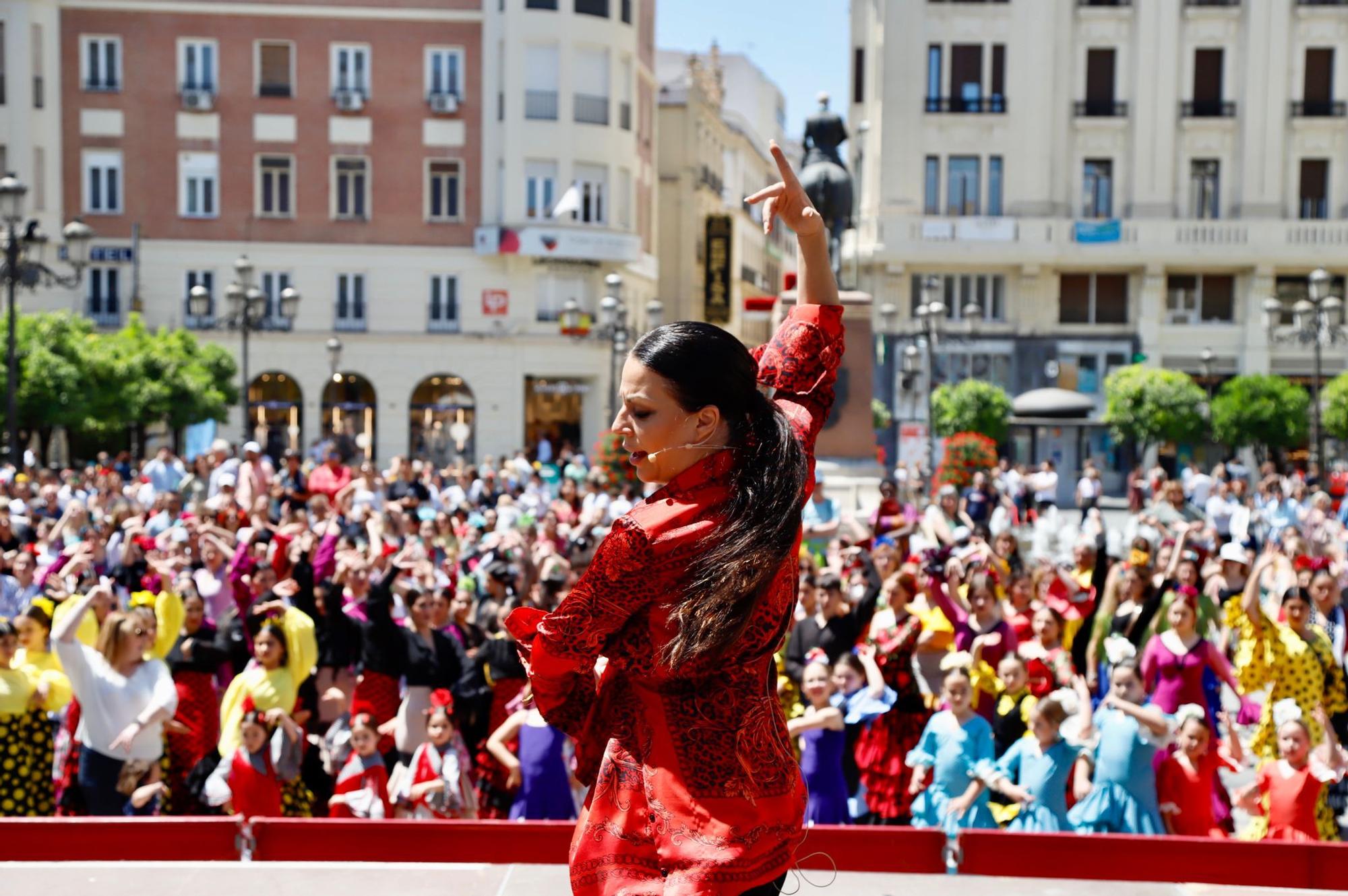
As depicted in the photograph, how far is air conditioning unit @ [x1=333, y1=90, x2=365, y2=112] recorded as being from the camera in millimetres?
43781

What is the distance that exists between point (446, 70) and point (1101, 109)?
1958 centimetres

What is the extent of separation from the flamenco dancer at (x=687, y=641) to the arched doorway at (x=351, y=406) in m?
41.4

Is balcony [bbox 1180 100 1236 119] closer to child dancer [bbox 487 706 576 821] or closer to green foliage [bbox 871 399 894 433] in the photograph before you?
green foliage [bbox 871 399 894 433]

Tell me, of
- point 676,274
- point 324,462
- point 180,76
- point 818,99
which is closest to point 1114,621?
point 818,99

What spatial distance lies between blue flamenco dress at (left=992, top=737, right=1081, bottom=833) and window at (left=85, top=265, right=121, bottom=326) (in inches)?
1600

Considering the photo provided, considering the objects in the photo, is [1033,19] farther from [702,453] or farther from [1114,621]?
[702,453]

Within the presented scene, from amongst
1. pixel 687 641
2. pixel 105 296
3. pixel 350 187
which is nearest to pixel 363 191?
pixel 350 187

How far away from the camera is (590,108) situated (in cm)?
4462

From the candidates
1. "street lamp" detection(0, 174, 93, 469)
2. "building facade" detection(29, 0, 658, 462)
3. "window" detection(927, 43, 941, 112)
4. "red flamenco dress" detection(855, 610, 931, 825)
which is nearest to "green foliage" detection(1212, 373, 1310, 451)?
"window" detection(927, 43, 941, 112)

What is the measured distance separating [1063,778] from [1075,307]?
39.3m

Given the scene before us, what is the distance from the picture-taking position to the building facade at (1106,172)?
43.2 m

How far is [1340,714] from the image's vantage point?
355 inches

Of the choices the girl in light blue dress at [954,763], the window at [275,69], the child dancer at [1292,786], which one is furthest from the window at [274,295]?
the child dancer at [1292,786]

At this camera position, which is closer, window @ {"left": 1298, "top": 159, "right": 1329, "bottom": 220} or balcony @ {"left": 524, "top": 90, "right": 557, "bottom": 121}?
window @ {"left": 1298, "top": 159, "right": 1329, "bottom": 220}
